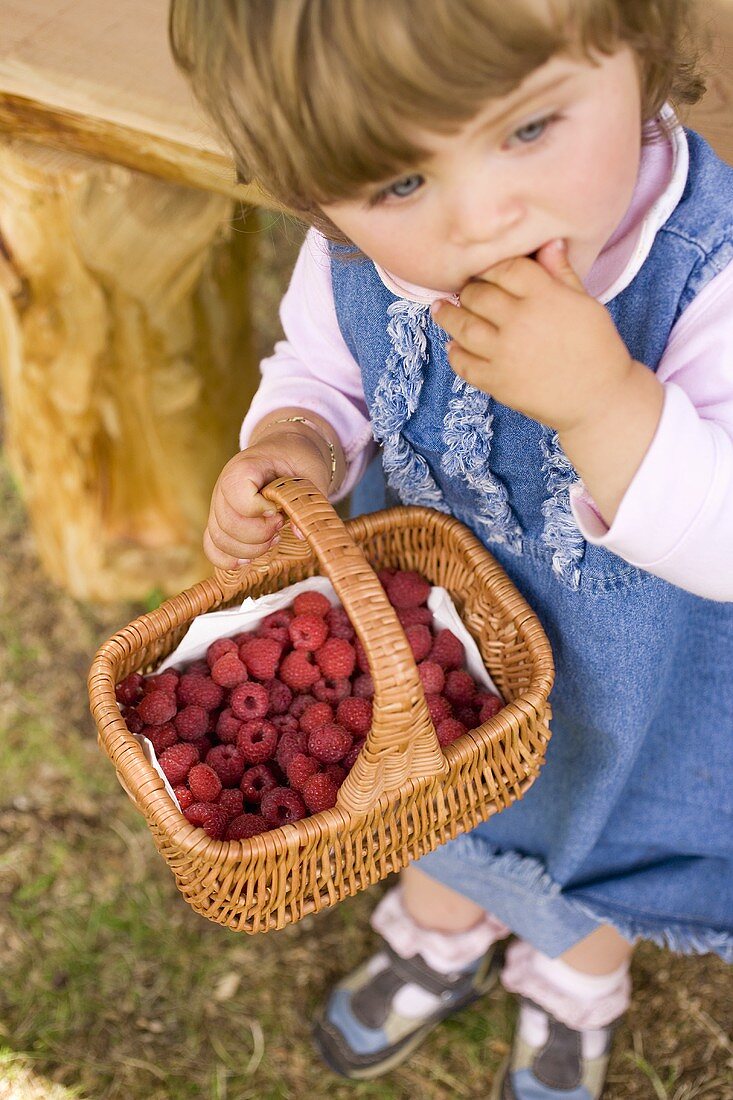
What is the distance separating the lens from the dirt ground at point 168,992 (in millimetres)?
1371

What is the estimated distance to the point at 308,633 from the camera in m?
1.01

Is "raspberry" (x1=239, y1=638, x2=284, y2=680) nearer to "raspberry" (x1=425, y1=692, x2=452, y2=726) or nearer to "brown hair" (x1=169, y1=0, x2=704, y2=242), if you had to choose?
"raspberry" (x1=425, y1=692, x2=452, y2=726)

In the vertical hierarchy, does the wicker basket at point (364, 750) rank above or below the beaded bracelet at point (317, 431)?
below

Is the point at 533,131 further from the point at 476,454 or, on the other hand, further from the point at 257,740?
the point at 257,740

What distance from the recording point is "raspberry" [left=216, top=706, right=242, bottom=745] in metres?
0.97

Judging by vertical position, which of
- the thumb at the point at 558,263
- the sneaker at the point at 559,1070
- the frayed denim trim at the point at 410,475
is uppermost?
the thumb at the point at 558,263

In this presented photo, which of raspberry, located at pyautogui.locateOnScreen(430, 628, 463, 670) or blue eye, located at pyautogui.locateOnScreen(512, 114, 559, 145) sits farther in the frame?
raspberry, located at pyautogui.locateOnScreen(430, 628, 463, 670)

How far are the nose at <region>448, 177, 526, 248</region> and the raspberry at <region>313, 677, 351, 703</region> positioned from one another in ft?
1.56

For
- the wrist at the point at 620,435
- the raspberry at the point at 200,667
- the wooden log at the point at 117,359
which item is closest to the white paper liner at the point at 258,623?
the raspberry at the point at 200,667

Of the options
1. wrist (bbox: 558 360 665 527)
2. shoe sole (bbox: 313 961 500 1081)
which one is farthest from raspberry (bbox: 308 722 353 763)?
shoe sole (bbox: 313 961 500 1081)

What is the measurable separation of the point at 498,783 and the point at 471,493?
0.27 m

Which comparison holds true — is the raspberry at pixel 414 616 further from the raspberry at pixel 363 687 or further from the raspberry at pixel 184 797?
the raspberry at pixel 184 797

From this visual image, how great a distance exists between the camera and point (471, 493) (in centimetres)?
98

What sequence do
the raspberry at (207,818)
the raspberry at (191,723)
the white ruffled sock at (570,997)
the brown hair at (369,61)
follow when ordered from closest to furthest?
1. the brown hair at (369,61)
2. the raspberry at (207,818)
3. the raspberry at (191,723)
4. the white ruffled sock at (570,997)
